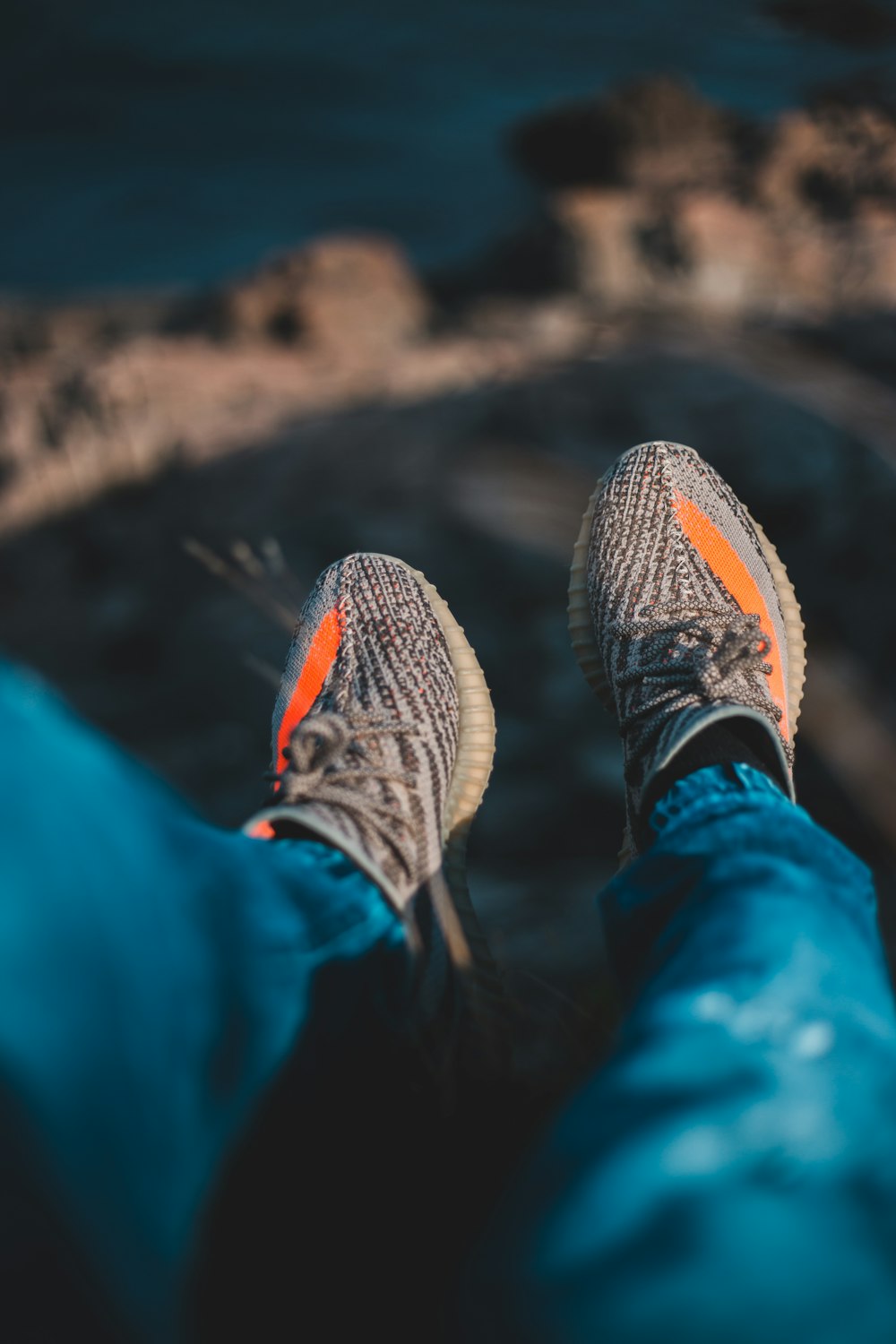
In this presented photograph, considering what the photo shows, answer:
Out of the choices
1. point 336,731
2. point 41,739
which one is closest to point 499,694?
point 336,731

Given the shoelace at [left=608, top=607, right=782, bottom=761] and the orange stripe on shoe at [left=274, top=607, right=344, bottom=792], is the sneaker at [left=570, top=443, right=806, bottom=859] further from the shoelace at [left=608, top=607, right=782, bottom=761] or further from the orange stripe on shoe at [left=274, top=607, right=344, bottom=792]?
the orange stripe on shoe at [left=274, top=607, right=344, bottom=792]

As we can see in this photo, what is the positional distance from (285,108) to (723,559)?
6.39m

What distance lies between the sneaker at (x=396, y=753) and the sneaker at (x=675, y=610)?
8.2 inches

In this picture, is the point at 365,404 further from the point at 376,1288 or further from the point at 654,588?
the point at 376,1288

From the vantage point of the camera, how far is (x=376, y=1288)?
79cm

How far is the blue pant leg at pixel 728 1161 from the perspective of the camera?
0.61 metres

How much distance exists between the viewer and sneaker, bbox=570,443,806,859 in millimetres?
1280

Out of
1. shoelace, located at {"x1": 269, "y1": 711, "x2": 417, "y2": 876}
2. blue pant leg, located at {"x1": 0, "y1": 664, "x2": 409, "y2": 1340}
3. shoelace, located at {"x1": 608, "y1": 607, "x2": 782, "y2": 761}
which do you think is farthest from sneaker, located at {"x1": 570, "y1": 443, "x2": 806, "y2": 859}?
blue pant leg, located at {"x1": 0, "y1": 664, "x2": 409, "y2": 1340}

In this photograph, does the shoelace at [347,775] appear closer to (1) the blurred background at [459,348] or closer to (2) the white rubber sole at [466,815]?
(2) the white rubber sole at [466,815]

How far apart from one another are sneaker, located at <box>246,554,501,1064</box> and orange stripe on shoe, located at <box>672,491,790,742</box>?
397mm

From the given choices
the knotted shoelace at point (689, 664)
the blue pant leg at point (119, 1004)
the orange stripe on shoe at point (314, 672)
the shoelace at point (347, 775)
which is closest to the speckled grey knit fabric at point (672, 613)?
the knotted shoelace at point (689, 664)

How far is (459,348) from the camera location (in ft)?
12.5

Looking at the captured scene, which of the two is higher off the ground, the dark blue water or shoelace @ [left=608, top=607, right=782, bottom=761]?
the dark blue water

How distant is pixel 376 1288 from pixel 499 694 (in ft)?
4.23
